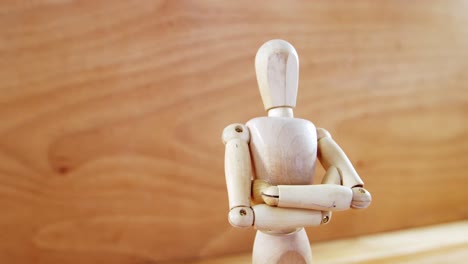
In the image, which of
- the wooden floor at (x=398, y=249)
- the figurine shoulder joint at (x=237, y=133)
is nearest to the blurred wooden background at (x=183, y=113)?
the wooden floor at (x=398, y=249)

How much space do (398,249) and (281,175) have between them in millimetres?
399

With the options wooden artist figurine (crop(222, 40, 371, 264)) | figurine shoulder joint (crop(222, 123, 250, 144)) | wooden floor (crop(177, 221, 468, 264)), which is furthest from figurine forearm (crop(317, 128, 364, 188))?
wooden floor (crop(177, 221, 468, 264))

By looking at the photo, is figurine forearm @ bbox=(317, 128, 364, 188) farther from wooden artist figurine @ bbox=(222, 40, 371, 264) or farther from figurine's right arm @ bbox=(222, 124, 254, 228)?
figurine's right arm @ bbox=(222, 124, 254, 228)

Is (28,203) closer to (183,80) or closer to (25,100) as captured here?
(25,100)

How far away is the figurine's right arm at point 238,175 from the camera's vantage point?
0.42m

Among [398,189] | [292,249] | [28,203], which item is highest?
[398,189]

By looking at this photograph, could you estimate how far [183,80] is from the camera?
72cm

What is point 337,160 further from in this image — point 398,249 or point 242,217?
point 398,249

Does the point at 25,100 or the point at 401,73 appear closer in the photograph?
the point at 25,100

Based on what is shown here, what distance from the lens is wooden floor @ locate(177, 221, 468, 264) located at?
679 mm

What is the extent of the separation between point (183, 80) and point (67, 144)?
23 cm

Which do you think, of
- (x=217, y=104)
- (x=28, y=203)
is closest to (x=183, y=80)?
(x=217, y=104)

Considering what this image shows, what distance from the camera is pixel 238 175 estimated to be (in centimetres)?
46

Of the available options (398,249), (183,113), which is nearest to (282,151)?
(183,113)
